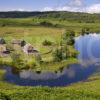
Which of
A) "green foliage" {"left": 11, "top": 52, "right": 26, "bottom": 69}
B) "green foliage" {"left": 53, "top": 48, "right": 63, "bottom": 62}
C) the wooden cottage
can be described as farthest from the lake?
the wooden cottage

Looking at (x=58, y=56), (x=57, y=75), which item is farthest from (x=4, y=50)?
(x=57, y=75)

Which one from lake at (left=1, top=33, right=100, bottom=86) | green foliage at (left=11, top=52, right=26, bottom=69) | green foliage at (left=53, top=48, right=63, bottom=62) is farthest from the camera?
green foliage at (left=53, top=48, right=63, bottom=62)

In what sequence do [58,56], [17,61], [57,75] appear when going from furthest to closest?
[58,56] < [17,61] < [57,75]

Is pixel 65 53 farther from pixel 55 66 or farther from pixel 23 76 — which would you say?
pixel 23 76

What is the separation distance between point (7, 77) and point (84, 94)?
43.0m

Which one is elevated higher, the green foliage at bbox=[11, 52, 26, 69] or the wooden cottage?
the wooden cottage

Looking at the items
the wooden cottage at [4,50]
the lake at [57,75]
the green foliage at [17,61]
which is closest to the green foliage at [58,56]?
the lake at [57,75]

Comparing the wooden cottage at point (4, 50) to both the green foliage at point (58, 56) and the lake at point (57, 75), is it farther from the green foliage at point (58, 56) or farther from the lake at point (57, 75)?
the green foliage at point (58, 56)

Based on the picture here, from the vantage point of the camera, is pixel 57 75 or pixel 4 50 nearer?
pixel 57 75

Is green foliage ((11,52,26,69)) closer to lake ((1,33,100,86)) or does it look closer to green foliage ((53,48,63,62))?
lake ((1,33,100,86))

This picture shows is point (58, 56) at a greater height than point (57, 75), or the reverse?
point (58, 56)

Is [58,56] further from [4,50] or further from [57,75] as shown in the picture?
[57,75]

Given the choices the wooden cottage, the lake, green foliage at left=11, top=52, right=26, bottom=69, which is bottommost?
the lake

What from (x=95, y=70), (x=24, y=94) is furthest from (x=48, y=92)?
(x=95, y=70)
